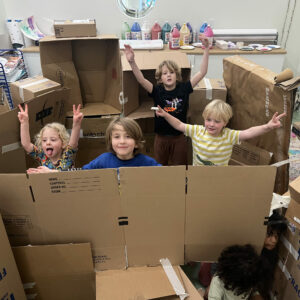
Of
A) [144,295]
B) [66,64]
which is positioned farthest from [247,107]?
[66,64]

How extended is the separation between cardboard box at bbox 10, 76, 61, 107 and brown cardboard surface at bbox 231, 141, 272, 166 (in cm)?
126

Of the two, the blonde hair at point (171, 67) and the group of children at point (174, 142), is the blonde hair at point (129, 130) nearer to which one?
the group of children at point (174, 142)

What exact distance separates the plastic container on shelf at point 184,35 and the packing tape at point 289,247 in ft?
8.42

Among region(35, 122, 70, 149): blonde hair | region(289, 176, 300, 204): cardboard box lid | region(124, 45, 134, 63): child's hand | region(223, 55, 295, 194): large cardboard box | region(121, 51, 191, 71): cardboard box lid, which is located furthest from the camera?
region(121, 51, 191, 71): cardboard box lid

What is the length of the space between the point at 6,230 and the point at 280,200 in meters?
1.17

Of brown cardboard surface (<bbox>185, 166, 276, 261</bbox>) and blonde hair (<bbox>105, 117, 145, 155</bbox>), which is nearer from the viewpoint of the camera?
brown cardboard surface (<bbox>185, 166, 276, 261</bbox>)

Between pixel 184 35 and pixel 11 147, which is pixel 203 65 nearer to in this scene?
pixel 11 147

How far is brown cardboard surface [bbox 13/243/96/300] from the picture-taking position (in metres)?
1.16

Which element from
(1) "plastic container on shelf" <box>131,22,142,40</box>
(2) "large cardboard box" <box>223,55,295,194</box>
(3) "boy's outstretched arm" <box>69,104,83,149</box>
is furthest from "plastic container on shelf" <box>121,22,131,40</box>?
(3) "boy's outstretched arm" <box>69,104,83,149</box>

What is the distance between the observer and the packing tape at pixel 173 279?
116cm

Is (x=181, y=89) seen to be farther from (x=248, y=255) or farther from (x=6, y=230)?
(x=6, y=230)

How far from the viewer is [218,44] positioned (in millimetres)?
3250

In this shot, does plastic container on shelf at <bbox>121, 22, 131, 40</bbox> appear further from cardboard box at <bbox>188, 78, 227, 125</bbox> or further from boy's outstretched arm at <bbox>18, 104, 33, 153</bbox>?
boy's outstretched arm at <bbox>18, 104, 33, 153</bbox>

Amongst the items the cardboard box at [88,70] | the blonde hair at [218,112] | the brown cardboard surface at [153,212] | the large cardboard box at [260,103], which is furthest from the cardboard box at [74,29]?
the brown cardboard surface at [153,212]
